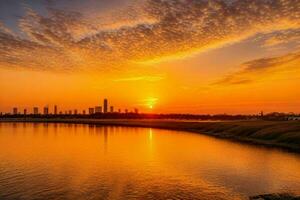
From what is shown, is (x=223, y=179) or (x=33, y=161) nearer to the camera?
(x=223, y=179)

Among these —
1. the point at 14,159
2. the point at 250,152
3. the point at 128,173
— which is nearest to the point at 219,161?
the point at 250,152

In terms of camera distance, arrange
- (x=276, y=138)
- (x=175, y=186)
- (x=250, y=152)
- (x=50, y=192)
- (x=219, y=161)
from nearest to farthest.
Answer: (x=50, y=192)
(x=175, y=186)
(x=219, y=161)
(x=250, y=152)
(x=276, y=138)

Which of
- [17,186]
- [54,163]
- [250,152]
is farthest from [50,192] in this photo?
[250,152]

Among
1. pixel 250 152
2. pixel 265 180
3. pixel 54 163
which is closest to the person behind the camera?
pixel 265 180

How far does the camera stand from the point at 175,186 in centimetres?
3678

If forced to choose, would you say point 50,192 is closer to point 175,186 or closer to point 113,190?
point 113,190

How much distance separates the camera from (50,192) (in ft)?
109

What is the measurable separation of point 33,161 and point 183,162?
79.4 feet

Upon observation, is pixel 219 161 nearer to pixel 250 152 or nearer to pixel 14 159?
pixel 250 152

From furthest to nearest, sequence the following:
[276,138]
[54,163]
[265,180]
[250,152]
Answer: [276,138] → [250,152] → [54,163] → [265,180]

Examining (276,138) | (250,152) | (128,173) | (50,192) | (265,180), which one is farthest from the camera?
(276,138)

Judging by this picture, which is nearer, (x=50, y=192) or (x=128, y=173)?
(x=50, y=192)

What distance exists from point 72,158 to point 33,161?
685cm

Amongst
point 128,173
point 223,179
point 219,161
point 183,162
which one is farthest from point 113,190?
point 219,161
